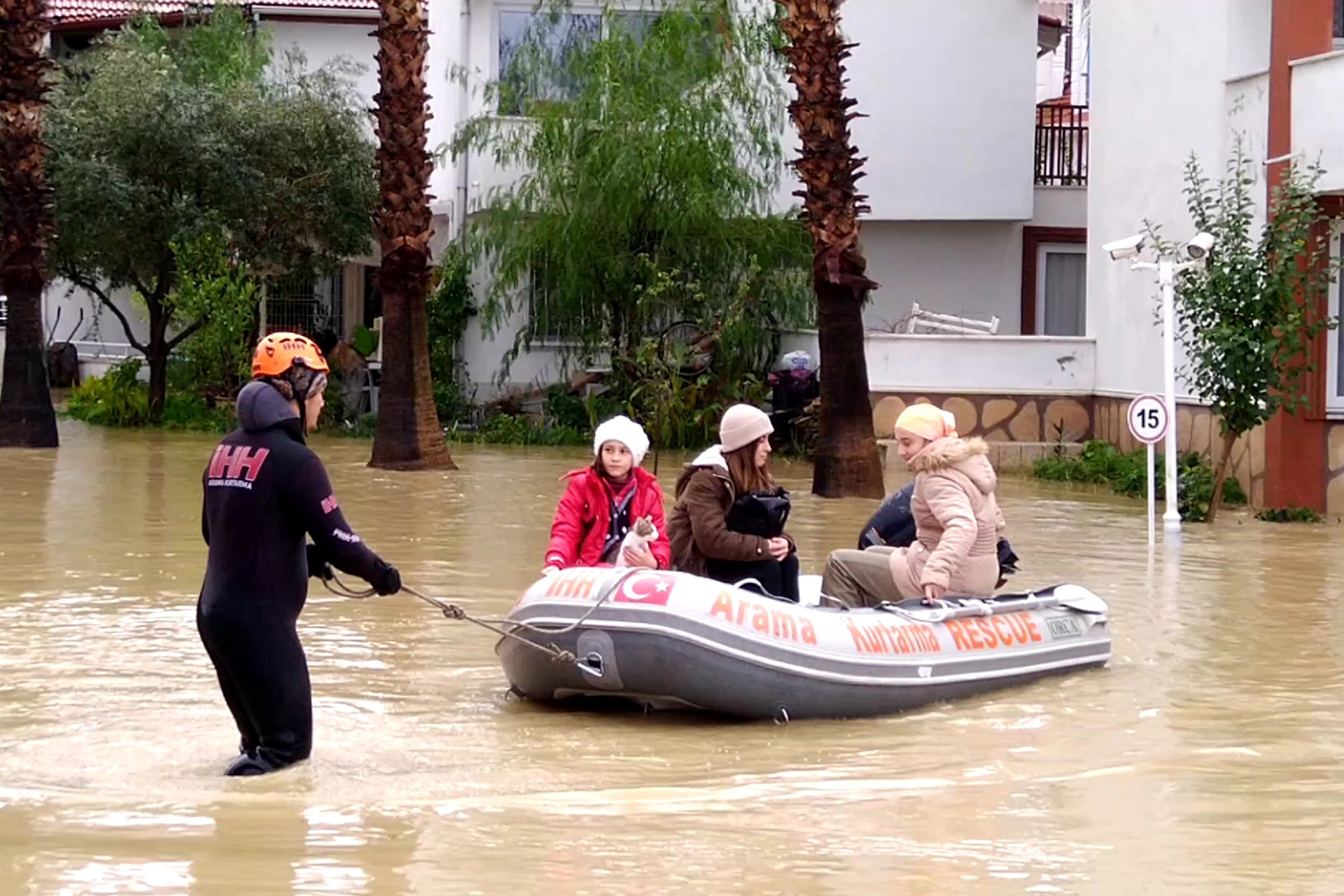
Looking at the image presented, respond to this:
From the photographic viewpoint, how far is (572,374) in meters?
29.3

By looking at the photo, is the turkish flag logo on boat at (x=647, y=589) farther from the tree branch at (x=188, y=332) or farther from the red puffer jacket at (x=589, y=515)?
the tree branch at (x=188, y=332)

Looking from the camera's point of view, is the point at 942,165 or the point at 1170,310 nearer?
the point at 1170,310

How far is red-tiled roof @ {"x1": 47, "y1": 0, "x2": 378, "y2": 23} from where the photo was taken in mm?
37406

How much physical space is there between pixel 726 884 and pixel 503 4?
24465mm

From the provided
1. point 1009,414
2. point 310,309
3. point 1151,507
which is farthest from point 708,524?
point 310,309

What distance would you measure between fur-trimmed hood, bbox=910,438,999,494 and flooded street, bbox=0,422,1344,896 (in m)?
1.09

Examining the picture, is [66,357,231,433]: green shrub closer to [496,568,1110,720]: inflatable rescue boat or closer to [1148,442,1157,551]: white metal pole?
[1148,442,1157,551]: white metal pole

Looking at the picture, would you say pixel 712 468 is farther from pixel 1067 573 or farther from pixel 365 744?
pixel 1067 573

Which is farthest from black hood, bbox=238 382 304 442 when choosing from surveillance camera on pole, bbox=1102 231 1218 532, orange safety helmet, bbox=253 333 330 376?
surveillance camera on pole, bbox=1102 231 1218 532

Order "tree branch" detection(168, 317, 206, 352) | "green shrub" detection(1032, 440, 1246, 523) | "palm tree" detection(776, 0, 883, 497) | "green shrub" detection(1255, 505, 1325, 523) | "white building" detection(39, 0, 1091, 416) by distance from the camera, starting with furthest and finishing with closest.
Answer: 1. "white building" detection(39, 0, 1091, 416)
2. "tree branch" detection(168, 317, 206, 352)
3. "palm tree" detection(776, 0, 883, 497)
4. "green shrub" detection(1032, 440, 1246, 523)
5. "green shrub" detection(1255, 505, 1325, 523)

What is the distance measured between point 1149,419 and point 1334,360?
3.07m

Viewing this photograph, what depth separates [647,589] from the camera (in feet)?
31.6

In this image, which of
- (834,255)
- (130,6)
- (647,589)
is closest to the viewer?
(647,589)

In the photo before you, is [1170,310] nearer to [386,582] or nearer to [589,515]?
[589,515]
